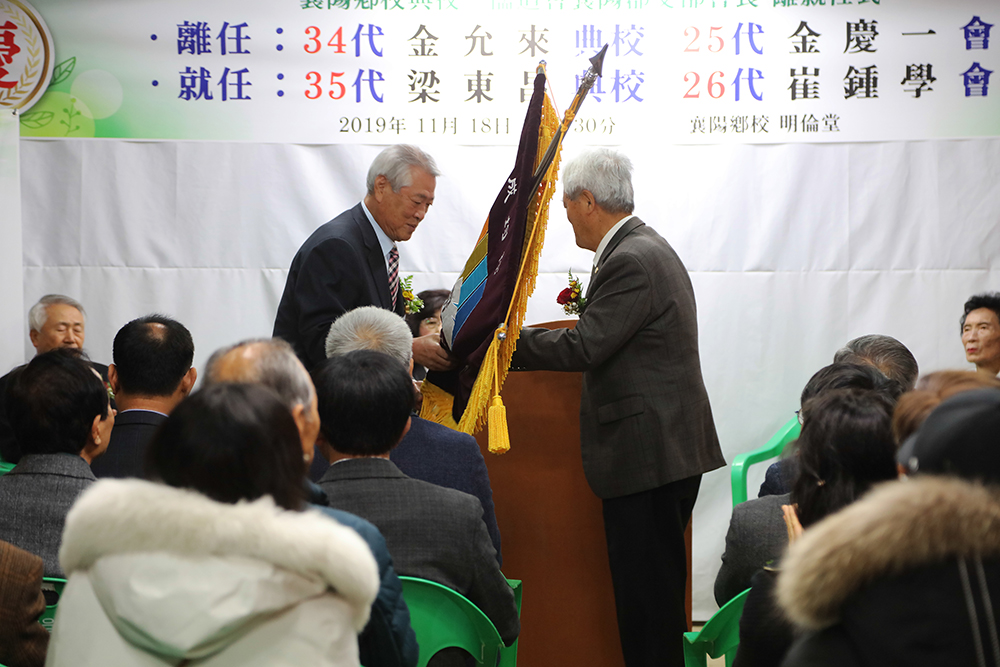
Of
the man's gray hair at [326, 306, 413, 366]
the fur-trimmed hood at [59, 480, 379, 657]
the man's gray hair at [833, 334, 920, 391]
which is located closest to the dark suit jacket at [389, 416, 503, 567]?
the man's gray hair at [326, 306, 413, 366]

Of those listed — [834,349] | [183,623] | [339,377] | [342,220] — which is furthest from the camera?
[834,349]

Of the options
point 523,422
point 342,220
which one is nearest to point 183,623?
point 523,422

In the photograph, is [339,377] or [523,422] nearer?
[339,377]

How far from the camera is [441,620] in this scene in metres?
1.72

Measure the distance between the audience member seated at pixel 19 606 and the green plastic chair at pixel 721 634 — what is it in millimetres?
1267

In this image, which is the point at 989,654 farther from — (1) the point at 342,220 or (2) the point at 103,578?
(1) the point at 342,220

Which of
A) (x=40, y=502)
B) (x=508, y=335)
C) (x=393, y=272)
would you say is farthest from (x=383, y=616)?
(x=393, y=272)

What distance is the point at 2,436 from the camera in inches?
133

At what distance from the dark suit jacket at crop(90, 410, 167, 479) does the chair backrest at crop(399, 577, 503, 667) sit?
990 millimetres

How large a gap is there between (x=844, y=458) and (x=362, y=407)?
90 cm

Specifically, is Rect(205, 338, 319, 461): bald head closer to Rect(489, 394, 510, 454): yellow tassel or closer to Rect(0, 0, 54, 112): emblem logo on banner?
Rect(489, 394, 510, 454): yellow tassel

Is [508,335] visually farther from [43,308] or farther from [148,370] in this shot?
[43,308]

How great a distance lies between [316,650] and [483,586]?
72 centimetres

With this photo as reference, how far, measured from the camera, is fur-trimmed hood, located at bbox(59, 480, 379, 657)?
44.1 inches
